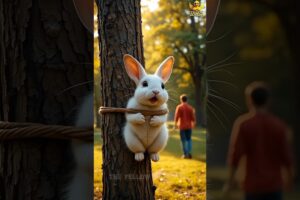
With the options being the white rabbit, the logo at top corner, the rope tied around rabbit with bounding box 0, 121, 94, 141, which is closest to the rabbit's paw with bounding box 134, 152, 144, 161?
the white rabbit

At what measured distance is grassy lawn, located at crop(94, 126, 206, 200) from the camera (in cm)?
95

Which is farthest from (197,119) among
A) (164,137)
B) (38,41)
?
(38,41)

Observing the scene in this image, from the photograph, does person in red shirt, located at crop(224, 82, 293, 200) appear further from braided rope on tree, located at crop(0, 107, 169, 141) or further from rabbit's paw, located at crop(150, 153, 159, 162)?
braided rope on tree, located at crop(0, 107, 169, 141)

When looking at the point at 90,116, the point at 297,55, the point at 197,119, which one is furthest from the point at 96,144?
the point at 297,55

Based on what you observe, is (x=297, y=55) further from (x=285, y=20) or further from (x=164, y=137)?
(x=164, y=137)

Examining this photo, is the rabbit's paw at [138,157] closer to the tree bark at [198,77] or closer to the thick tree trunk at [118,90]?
the thick tree trunk at [118,90]

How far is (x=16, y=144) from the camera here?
0.92 meters

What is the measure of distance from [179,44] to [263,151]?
0.25 meters

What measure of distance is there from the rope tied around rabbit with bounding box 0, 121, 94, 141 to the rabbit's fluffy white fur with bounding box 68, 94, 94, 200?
30 mm

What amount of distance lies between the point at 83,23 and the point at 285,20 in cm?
37

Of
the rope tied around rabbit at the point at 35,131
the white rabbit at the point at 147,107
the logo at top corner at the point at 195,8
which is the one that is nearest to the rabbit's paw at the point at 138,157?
the white rabbit at the point at 147,107

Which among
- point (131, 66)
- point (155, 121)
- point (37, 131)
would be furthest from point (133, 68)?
point (37, 131)

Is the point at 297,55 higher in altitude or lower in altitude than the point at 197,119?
higher

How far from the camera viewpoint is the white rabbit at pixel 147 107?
925mm
